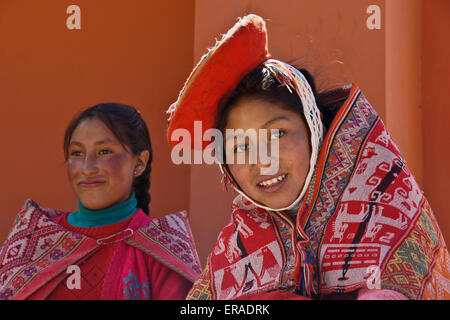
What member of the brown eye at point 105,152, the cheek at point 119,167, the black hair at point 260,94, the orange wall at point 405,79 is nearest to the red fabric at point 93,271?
the cheek at point 119,167

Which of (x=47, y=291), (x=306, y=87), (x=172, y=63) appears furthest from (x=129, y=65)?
(x=306, y=87)

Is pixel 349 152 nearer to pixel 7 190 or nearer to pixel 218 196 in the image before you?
pixel 218 196

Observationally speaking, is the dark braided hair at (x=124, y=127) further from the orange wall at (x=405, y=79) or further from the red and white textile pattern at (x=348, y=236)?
the orange wall at (x=405, y=79)

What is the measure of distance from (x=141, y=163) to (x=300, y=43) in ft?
4.20

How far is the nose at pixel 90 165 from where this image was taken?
10.9ft

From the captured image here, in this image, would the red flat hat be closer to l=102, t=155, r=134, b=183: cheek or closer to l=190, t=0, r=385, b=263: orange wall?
l=102, t=155, r=134, b=183: cheek

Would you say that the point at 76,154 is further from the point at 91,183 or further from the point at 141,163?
the point at 141,163

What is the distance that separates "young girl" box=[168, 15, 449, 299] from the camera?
2387mm

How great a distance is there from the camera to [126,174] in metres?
3.43

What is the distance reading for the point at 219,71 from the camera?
2.66 metres

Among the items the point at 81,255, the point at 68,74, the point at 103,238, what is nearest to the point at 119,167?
the point at 103,238

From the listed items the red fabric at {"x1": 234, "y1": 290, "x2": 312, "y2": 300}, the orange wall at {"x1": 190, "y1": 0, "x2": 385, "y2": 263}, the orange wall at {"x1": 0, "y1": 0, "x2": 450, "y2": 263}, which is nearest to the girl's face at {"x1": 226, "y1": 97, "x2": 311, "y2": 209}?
the red fabric at {"x1": 234, "y1": 290, "x2": 312, "y2": 300}
